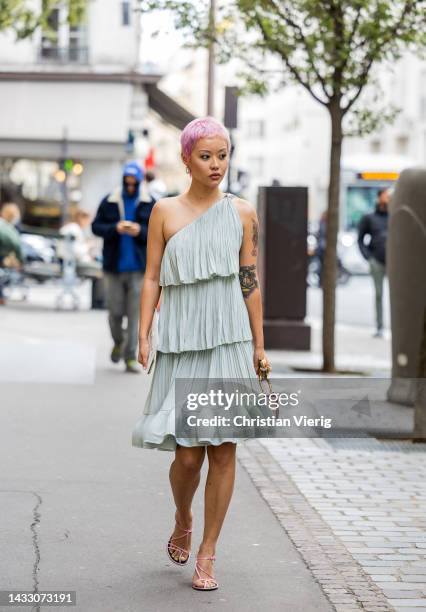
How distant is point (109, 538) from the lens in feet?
19.4

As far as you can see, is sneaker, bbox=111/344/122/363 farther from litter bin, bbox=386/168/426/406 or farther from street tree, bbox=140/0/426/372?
litter bin, bbox=386/168/426/406

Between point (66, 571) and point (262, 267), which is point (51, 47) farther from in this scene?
point (66, 571)

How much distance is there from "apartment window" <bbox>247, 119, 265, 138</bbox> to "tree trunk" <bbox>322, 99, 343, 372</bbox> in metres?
85.4

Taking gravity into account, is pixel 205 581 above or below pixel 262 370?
below

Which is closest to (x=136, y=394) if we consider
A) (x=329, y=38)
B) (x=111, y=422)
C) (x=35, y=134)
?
(x=111, y=422)

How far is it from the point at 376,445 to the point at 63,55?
29379mm

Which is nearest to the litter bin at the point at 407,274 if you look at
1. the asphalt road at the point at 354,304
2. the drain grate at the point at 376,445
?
the drain grate at the point at 376,445

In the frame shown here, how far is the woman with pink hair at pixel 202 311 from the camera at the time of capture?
511cm

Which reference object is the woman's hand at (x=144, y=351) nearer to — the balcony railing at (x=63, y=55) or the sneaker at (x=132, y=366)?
the sneaker at (x=132, y=366)

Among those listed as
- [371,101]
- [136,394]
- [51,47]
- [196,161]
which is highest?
[51,47]

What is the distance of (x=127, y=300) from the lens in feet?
39.8

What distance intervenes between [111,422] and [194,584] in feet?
14.1

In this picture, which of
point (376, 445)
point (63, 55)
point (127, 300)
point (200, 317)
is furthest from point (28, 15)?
point (63, 55)

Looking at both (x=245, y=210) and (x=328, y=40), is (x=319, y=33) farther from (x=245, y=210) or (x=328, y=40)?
(x=245, y=210)
